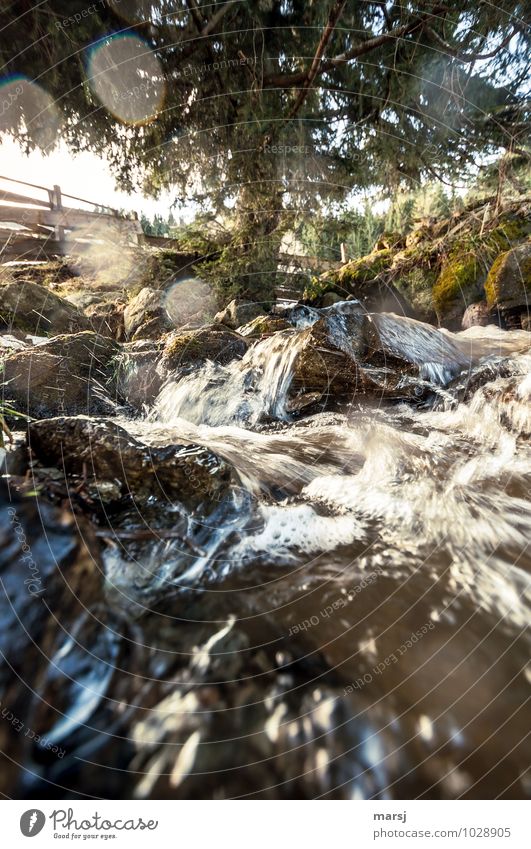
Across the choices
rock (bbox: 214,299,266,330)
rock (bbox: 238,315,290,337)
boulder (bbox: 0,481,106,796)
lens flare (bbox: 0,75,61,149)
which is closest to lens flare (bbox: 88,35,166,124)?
lens flare (bbox: 0,75,61,149)

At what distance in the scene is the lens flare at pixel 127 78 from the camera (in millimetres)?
3264

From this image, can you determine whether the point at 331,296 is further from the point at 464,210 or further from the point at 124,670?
the point at 124,670

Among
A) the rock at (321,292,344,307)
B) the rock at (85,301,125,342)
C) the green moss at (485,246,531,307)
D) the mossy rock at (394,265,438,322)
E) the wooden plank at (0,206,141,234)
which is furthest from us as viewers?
the rock at (321,292,344,307)

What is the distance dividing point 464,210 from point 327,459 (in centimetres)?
717

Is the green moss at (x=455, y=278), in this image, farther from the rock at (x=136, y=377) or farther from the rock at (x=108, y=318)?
the rock at (x=108, y=318)

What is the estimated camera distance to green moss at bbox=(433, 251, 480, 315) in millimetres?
8633

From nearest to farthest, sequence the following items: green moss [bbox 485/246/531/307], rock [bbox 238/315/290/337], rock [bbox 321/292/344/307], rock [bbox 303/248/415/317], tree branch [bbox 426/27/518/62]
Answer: tree branch [bbox 426/27/518/62] → green moss [bbox 485/246/531/307] → rock [bbox 238/315/290/337] → rock [bbox 303/248/415/317] → rock [bbox 321/292/344/307]

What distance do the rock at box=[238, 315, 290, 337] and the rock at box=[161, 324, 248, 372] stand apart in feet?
2.58

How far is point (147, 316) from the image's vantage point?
9070 millimetres

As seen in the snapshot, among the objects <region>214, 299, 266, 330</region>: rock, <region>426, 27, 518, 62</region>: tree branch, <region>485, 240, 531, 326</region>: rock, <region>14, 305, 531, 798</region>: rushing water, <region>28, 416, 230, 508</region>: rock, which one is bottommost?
<region>14, 305, 531, 798</region>: rushing water

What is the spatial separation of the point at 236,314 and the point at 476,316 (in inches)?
244

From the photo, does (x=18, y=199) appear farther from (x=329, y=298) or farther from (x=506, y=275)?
(x=506, y=275)

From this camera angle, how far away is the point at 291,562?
2.23 meters

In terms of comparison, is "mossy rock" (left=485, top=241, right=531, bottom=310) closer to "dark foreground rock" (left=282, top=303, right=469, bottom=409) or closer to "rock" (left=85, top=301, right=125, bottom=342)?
"dark foreground rock" (left=282, top=303, right=469, bottom=409)
